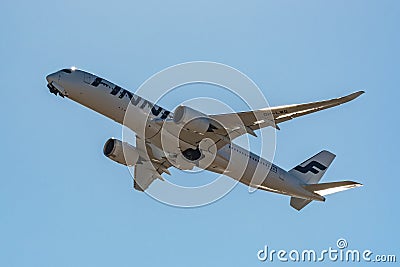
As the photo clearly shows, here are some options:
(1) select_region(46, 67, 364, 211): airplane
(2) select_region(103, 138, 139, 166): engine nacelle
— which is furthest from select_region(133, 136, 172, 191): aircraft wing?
(2) select_region(103, 138, 139, 166): engine nacelle

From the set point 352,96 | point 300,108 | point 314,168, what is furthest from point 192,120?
point 314,168

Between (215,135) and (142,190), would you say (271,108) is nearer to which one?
(215,135)

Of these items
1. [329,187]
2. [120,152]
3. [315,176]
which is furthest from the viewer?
[315,176]

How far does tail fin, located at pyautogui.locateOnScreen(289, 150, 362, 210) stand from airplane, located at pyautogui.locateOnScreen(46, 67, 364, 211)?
0.07 meters

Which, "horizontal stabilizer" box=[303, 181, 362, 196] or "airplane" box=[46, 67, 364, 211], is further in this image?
"horizontal stabilizer" box=[303, 181, 362, 196]

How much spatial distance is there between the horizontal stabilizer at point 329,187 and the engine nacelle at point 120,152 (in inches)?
468

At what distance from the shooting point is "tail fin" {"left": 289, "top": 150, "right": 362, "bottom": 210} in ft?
165

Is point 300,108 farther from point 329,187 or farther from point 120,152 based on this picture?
point 120,152

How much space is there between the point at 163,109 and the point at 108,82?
147 inches

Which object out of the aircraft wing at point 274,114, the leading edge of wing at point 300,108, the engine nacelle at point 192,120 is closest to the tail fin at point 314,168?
the aircraft wing at point 274,114

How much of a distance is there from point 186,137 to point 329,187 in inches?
413

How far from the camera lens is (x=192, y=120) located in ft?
145

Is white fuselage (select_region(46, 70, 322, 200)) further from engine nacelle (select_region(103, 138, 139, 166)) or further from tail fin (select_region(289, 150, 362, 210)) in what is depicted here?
tail fin (select_region(289, 150, 362, 210))

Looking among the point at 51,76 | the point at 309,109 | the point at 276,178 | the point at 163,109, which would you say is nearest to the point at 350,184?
the point at 276,178
